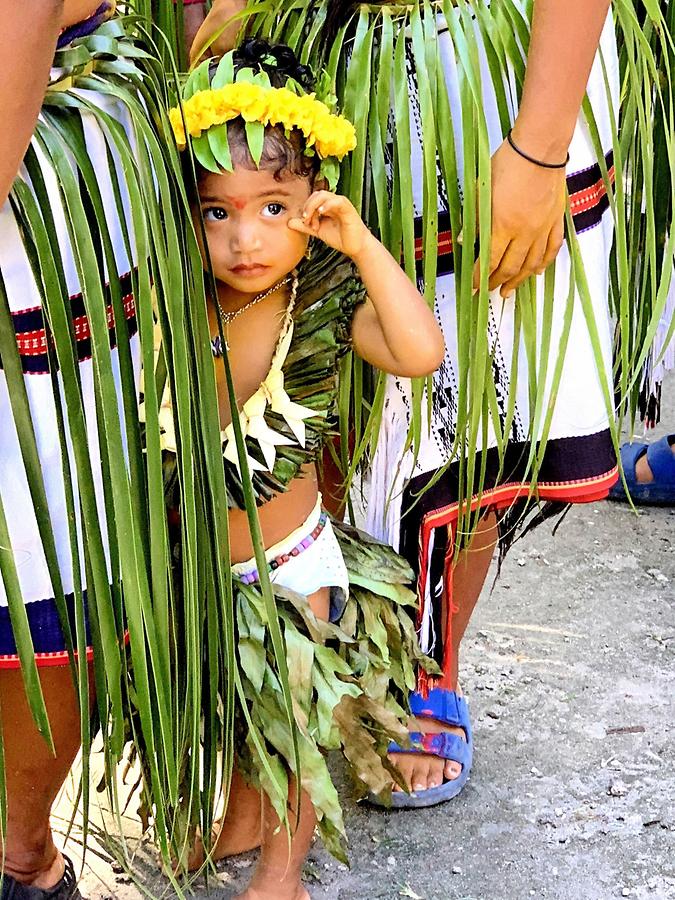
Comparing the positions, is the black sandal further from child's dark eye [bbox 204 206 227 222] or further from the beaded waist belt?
child's dark eye [bbox 204 206 227 222]

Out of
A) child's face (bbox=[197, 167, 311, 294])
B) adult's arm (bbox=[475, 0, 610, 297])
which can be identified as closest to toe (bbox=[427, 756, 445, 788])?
adult's arm (bbox=[475, 0, 610, 297])

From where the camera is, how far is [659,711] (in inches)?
77.5

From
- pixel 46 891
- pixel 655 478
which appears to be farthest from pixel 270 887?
pixel 655 478

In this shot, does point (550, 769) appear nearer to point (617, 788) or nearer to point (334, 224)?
point (617, 788)

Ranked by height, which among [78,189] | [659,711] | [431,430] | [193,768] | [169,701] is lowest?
[659,711]

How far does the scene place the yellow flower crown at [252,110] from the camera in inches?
49.8

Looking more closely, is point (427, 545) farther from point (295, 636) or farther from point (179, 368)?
point (179, 368)

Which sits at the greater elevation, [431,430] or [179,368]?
[179,368]

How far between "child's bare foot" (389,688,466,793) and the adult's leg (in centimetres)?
51

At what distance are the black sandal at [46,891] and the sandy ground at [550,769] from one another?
10 cm

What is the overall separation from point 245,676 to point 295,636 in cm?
7

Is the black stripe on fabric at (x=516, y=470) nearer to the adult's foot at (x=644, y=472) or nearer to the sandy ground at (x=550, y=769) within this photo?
the sandy ground at (x=550, y=769)

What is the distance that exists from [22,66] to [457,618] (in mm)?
1072

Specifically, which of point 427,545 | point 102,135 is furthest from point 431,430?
point 102,135
